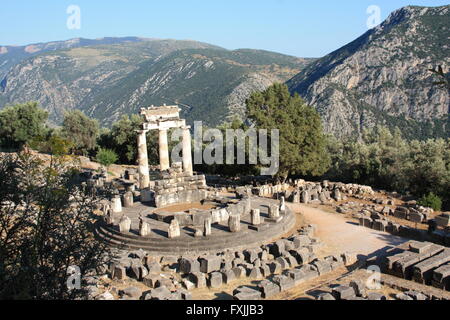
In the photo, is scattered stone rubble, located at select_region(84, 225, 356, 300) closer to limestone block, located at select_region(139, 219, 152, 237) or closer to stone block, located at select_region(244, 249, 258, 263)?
stone block, located at select_region(244, 249, 258, 263)

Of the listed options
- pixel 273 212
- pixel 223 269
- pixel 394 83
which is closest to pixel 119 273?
pixel 223 269

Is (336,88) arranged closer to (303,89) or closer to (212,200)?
(303,89)

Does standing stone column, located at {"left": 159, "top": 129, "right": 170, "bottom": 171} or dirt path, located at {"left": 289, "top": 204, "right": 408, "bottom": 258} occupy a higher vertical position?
standing stone column, located at {"left": 159, "top": 129, "right": 170, "bottom": 171}

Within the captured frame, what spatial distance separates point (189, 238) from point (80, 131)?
43038mm

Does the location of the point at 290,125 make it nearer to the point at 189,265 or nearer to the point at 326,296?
the point at 189,265

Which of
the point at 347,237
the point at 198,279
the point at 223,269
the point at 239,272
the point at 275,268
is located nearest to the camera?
the point at 198,279

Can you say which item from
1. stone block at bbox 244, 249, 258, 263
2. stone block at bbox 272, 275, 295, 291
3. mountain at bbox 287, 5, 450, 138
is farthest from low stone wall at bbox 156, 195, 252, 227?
mountain at bbox 287, 5, 450, 138

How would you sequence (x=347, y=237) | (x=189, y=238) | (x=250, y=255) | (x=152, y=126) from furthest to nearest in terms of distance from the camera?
1. (x=152, y=126)
2. (x=347, y=237)
3. (x=189, y=238)
4. (x=250, y=255)

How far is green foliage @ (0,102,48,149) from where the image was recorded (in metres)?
50.9

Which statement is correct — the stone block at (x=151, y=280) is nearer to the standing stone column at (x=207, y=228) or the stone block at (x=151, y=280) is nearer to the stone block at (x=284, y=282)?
the standing stone column at (x=207, y=228)

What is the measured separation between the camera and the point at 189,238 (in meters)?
20.9

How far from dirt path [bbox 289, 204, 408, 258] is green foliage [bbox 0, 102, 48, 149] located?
3893cm

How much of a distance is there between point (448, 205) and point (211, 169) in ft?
84.8

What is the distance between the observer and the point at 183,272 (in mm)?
18359
